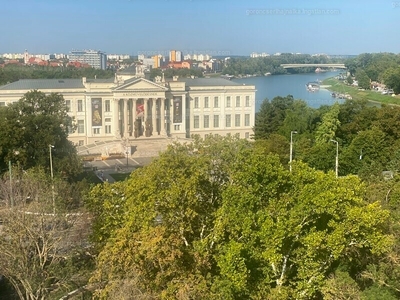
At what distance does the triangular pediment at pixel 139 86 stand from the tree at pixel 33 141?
19132 mm

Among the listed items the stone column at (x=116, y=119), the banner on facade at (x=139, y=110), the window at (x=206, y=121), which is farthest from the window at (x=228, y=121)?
the stone column at (x=116, y=119)

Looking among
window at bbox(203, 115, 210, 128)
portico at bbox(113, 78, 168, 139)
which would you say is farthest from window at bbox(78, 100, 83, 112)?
window at bbox(203, 115, 210, 128)

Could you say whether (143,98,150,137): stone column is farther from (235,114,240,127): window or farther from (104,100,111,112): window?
(235,114,240,127): window

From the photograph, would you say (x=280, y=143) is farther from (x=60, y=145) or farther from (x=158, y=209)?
(x=158, y=209)

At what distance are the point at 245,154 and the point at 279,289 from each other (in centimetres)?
471

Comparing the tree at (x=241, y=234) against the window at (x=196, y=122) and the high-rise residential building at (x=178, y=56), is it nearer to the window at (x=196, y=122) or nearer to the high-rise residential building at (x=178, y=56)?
the window at (x=196, y=122)

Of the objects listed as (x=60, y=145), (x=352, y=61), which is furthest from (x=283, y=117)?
(x=352, y=61)

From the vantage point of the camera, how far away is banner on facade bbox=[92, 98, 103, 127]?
1911 inches

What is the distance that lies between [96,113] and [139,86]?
503 cm

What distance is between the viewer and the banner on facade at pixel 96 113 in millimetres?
48531

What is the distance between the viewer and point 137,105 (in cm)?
4928

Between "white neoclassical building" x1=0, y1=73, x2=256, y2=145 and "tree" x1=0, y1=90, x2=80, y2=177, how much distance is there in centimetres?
1897

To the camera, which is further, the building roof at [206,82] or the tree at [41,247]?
the building roof at [206,82]

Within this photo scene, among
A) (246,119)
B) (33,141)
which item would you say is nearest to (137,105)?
(246,119)
